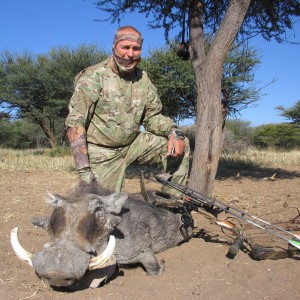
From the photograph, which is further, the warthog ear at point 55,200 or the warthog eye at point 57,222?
the warthog ear at point 55,200

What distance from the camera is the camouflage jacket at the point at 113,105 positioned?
404 centimetres

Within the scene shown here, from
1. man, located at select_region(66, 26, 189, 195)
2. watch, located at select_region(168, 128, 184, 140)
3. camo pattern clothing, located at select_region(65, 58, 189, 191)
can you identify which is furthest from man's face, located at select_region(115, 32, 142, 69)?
watch, located at select_region(168, 128, 184, 140)

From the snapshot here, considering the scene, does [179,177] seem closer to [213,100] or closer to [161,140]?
[161,140]

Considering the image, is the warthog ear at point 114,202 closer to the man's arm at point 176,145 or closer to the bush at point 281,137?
the man's arm at point 176,145

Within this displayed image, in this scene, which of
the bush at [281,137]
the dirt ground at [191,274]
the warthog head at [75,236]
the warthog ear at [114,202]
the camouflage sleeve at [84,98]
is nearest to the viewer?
the warthog head at [75,236]

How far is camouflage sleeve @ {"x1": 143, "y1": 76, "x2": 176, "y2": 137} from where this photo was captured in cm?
441

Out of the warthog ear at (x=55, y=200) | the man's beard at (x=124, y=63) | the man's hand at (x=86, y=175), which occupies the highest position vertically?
the man's beard at (x=124, y=63)

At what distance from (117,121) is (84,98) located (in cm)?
44

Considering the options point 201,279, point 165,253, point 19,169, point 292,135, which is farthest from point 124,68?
point 292,135

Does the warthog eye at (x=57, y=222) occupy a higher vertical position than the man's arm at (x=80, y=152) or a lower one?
lower

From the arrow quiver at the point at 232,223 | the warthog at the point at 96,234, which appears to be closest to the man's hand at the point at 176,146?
the arrow quiver at the point at 232,223

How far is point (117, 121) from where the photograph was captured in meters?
4.26

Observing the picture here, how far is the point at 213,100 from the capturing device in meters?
5.76

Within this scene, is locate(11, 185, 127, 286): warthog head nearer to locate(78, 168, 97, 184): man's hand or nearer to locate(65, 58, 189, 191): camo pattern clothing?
locate(78, 168, 97, 184): man's hand
